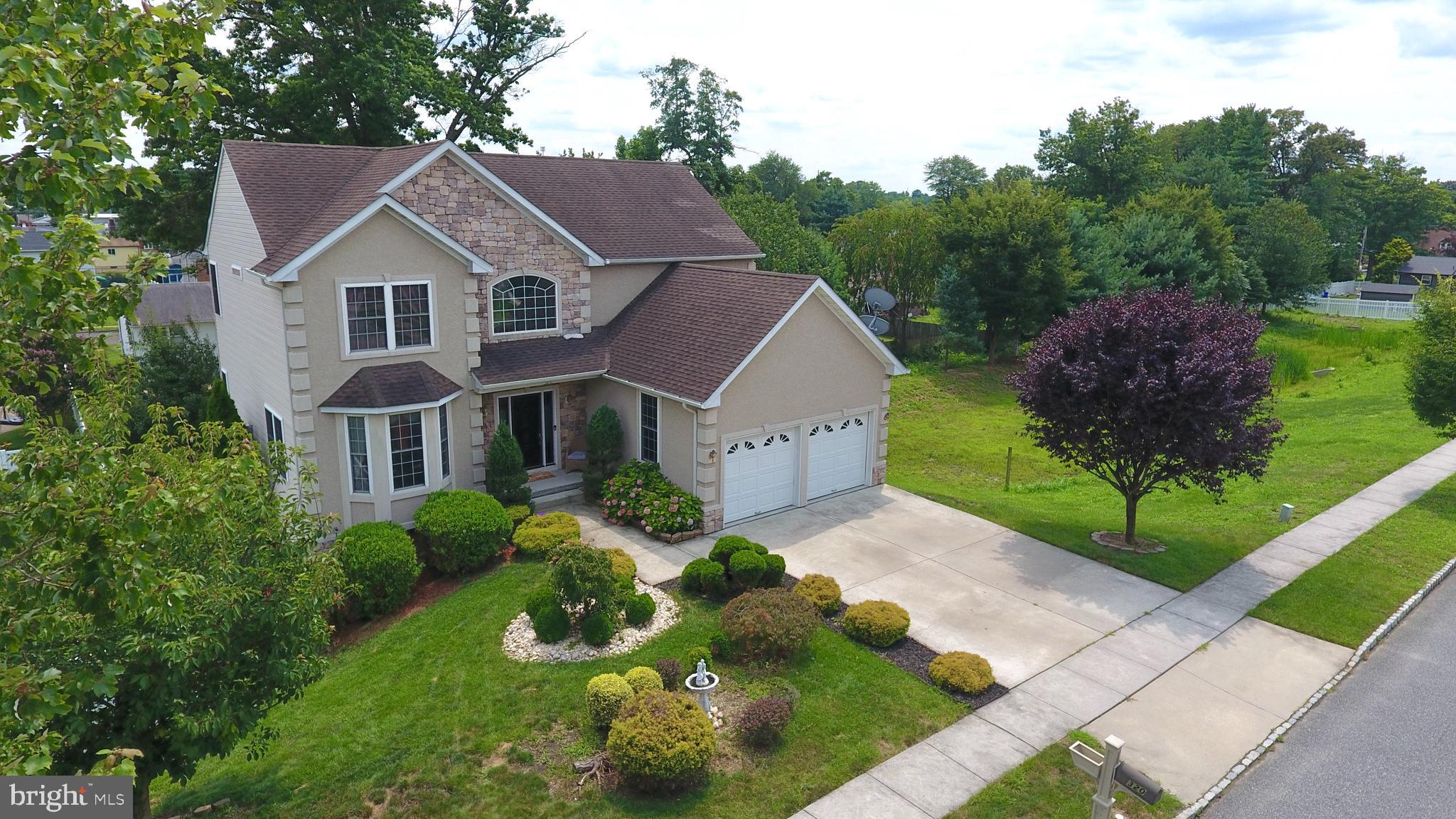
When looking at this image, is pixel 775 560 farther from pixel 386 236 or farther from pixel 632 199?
pixel 632 199

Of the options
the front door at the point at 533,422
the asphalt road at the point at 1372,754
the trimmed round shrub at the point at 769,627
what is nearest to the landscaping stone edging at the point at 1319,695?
the asphalt road at the point at 1372,754

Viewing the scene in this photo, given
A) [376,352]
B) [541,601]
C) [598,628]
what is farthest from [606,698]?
[376,352]

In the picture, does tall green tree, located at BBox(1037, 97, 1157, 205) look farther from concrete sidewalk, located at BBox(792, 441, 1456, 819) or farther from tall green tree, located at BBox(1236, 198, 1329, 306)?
concrete sidewalk, located at BBox(792, 441, 1456, 819)

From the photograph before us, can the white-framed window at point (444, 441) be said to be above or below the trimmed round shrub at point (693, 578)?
above

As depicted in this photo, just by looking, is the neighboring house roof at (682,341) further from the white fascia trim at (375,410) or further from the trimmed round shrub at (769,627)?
the trimmed round shrub at (769,627)

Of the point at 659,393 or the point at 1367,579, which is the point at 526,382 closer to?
the point at 659,393

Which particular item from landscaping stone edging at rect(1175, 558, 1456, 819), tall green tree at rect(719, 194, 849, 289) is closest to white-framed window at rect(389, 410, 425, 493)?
landscaping stone edging at rect(1175, 558, 1456, 819)
